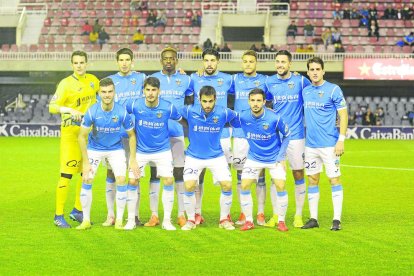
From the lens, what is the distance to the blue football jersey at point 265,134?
11000mm

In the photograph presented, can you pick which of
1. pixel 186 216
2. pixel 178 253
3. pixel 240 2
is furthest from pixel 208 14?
pixel 178 253

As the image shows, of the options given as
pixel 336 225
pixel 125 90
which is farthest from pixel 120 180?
pixel 336 225

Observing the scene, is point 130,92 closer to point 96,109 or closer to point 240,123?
point 96,109

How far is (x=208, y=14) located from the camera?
44000 mm

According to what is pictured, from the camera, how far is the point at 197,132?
11.1 meters

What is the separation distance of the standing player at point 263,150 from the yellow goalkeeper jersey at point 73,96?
2.15 meters

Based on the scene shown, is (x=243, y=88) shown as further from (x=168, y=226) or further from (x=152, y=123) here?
(x=168, y=226)

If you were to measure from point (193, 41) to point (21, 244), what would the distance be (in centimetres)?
3383

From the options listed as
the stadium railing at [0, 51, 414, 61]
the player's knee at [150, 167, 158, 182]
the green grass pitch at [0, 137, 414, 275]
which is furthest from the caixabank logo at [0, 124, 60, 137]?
the player's knee at [150, 167, 158, 182]

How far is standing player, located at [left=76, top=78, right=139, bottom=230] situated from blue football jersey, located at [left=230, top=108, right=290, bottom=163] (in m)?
1.54

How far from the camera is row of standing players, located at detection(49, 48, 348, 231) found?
36.1 ft

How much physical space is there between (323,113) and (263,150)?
99 centimetres

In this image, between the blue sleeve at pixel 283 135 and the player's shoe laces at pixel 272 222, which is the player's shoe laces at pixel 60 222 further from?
the blue sleeve at pixel 283 135

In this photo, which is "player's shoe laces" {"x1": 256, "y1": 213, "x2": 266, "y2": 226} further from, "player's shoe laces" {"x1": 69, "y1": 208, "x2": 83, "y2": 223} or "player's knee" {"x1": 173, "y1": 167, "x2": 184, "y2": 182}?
"player's shoe laces" {"x1": 69, "y1": 208, "x2": 83, "y2": 223}
